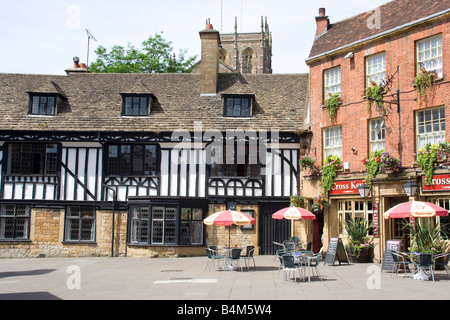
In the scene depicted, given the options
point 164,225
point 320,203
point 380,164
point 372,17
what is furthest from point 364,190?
point 164,225

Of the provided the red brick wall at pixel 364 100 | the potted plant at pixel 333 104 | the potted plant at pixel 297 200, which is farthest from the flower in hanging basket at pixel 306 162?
the potted plant at pixel 333 104

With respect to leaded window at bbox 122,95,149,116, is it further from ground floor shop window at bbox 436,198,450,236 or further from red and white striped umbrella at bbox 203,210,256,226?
ground floor shop window at bbox 436,198,450,236

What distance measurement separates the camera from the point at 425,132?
1703cm

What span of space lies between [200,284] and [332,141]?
391 inches

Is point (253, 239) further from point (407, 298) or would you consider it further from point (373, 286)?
point (407, 298)

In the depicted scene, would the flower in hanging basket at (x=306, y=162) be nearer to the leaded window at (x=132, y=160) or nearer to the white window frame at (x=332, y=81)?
the white window frame at (x=332, y=81)

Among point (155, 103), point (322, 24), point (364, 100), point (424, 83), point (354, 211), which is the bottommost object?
point (354, 211)

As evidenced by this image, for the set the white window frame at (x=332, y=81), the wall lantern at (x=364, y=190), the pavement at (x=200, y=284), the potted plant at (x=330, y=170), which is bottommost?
the pavement at (x=200, y=284)

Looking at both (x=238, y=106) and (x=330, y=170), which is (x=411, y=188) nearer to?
(x=330, y=170)

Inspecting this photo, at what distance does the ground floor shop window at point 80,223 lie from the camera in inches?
865

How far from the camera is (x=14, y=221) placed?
2194 cm

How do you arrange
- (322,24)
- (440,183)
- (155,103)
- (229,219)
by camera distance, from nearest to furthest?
(229,219) < (440,183) < (322,24) < (155,103)

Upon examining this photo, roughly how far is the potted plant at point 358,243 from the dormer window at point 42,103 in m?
14.8

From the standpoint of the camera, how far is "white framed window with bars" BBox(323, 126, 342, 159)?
65.5ft
